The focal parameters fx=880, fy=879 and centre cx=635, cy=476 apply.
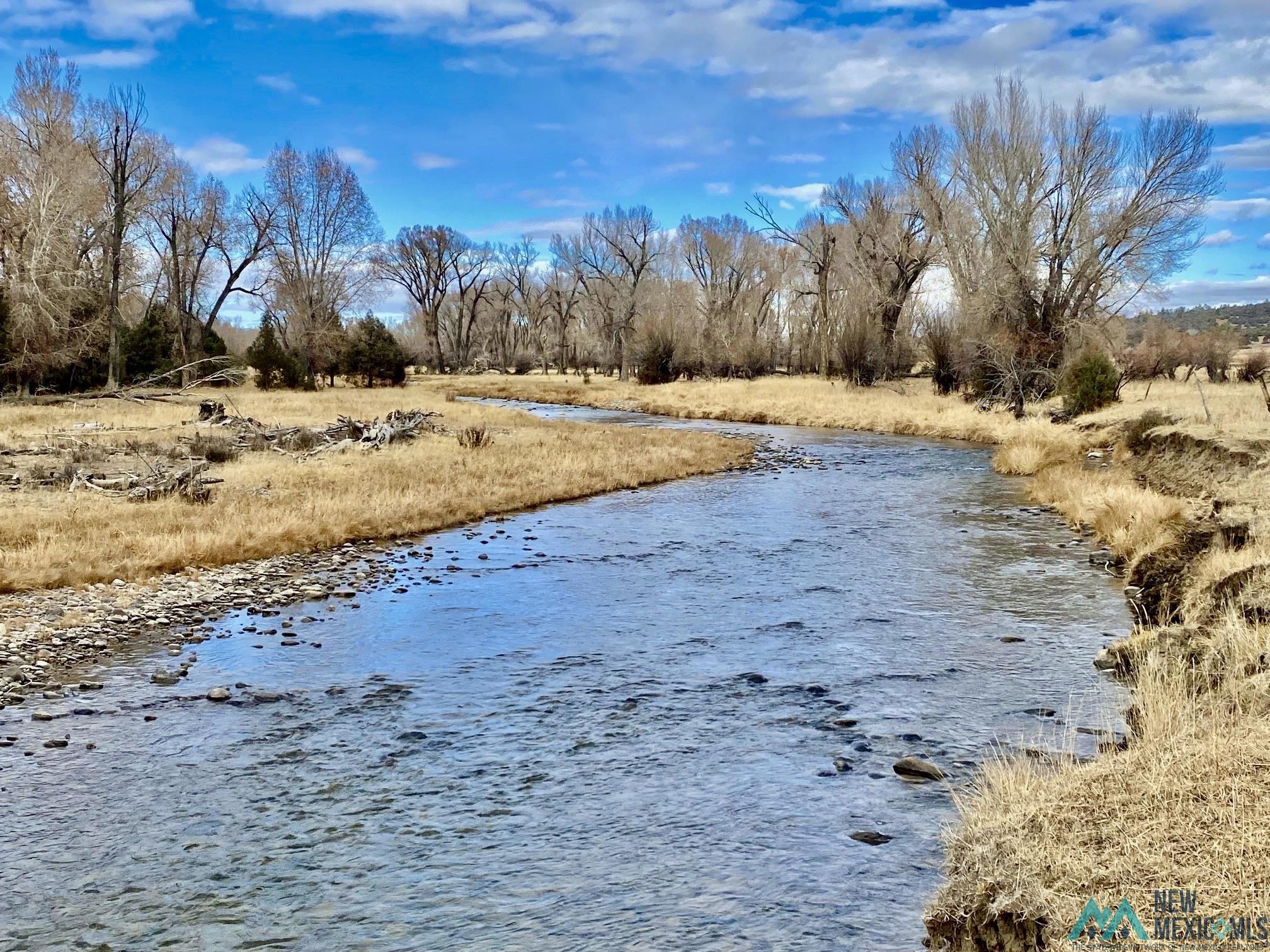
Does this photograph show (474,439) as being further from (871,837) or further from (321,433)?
(871,837)

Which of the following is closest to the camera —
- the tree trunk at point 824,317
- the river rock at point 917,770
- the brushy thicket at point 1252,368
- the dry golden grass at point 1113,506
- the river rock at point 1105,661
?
the river rock at point 917,770

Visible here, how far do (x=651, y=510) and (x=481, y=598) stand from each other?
6.75 metres

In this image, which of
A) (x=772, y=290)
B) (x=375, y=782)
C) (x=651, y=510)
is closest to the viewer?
(x=375, y=782)

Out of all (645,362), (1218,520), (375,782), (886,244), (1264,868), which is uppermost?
(886,244)

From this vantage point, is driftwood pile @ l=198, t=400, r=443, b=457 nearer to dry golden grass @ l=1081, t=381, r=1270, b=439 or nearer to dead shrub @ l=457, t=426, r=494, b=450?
dead shrub @ l=457, t=426, r=494, b=450

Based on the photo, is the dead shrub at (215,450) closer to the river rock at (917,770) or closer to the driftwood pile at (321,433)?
the driftwood pile at (321,433)

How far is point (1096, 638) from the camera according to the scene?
8.79m

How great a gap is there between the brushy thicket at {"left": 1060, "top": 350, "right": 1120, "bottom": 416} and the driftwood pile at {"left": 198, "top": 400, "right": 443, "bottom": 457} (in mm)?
19841

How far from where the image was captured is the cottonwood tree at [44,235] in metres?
29.1

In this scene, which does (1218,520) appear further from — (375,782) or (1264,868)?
(375,782)

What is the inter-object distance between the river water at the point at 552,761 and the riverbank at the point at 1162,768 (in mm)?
455

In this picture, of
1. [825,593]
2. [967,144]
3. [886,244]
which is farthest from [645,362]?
[825,593]

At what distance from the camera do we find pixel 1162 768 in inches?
179

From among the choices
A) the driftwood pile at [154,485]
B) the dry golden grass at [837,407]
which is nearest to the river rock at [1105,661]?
the driftwood pile at [154,485]
